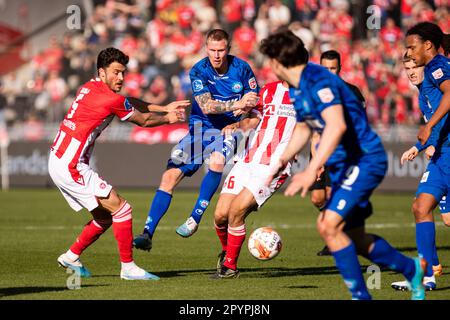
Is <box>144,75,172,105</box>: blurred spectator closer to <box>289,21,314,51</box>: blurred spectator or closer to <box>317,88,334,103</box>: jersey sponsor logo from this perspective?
<box>289,21,314,51</box>: blurred spectator

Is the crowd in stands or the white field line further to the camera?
the crowd in stands

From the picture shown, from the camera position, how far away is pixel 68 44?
29.1 metres

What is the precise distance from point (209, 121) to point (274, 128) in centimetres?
124

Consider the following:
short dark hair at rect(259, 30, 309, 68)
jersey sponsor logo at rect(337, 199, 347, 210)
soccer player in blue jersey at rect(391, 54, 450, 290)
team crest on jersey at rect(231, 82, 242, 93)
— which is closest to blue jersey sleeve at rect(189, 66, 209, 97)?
team crest on jersey at rect(231, 82, 242, 93)

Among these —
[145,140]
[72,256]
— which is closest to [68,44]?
[145,140]

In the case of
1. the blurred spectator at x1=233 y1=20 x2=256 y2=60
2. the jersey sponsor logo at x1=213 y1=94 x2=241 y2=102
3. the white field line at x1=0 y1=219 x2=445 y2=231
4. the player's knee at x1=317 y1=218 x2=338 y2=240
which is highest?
the blurred spectator at x1=233 y1=20 x2=256 y2=60

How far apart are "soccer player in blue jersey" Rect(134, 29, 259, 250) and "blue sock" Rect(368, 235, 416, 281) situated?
3.61m

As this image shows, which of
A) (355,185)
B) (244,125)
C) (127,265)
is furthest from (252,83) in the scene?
(355,185)

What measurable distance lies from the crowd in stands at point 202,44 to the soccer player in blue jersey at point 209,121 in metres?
13.5

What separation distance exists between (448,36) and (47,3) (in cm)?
2281

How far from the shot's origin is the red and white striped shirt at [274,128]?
10703 millimetres

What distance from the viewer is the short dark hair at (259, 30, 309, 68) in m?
7.57
